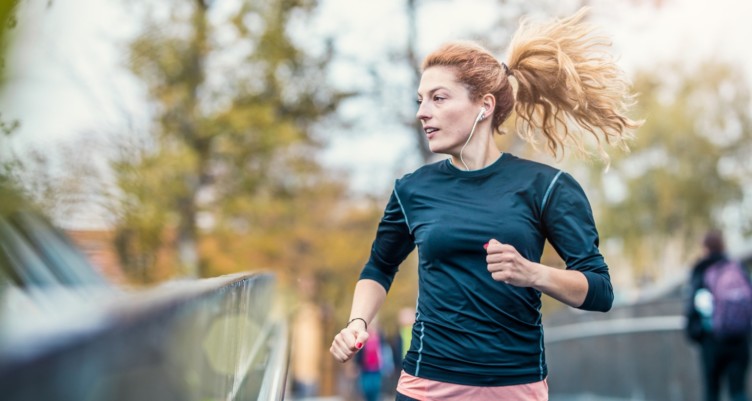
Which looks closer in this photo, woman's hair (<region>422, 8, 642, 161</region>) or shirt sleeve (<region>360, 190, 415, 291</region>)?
woman's hair (<region>422, 8, 642, 161</region>)

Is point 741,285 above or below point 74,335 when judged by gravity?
below

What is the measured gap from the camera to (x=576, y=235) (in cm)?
307

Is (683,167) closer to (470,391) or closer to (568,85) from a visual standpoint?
(568,85)

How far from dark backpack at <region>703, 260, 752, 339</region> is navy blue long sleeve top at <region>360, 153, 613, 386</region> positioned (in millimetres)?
6089

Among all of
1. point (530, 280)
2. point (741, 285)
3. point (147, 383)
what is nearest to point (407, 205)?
point (530, 280)

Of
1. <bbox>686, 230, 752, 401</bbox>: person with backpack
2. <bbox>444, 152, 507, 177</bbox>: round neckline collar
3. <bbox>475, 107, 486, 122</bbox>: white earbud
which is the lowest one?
<bbox>686, 230, 752, 401</bbox>: person with backpack

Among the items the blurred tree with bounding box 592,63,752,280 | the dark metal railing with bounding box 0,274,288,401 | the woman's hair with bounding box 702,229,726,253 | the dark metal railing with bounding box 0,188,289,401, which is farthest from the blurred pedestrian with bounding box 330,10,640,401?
the blurred tree with bounding box 592,63,752,280

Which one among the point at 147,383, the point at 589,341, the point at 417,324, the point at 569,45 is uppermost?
the point at 569,45

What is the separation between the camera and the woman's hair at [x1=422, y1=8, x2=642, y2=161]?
339cm

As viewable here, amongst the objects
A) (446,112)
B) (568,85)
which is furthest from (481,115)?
(568,85)

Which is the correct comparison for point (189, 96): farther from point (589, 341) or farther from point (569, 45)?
point (569, 45)

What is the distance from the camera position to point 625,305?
591 inches

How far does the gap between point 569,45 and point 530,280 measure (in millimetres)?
1002

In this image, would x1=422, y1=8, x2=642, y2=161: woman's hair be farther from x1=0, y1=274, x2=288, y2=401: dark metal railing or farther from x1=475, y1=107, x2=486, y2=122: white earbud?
x1=0, y1=274, x2=288, y2=401: dark metal railing
